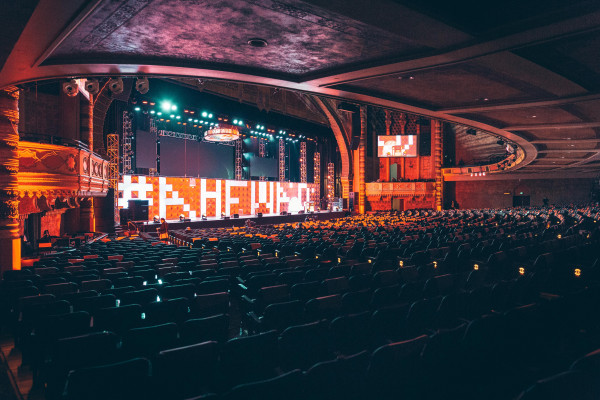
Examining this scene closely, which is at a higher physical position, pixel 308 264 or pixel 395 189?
pixel 395 189

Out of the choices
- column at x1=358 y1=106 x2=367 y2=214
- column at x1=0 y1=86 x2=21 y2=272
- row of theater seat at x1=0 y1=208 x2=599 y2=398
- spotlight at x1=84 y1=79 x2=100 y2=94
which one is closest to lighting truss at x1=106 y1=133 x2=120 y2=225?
spotlight at x1=84 y1=79 x2=100 y2=94

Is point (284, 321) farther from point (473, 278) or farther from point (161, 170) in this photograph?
point (161, 170)

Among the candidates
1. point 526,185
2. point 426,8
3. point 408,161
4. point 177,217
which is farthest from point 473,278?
point 526,185

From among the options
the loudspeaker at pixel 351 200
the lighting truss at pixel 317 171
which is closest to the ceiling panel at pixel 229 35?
the loudspeaker at pixel 351 200

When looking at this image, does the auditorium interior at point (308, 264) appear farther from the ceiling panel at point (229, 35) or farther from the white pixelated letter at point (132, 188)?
the white pixelated letter at point (132, 188)

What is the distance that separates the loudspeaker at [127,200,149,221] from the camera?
2255 centimetres

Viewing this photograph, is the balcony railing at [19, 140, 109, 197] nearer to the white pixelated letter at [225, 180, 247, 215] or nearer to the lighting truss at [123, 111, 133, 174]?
the lighting truss at [123, 111, 133, 174]

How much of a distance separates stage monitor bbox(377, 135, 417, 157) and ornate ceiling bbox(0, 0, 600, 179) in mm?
25383

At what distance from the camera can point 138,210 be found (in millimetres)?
22797

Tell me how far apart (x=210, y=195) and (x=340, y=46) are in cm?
2323

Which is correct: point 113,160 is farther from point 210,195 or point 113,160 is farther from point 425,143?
point 425,143

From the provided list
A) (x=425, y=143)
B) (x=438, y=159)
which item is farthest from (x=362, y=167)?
(x=425, y=143)

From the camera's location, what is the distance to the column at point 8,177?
961cm

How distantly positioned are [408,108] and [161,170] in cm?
1982
